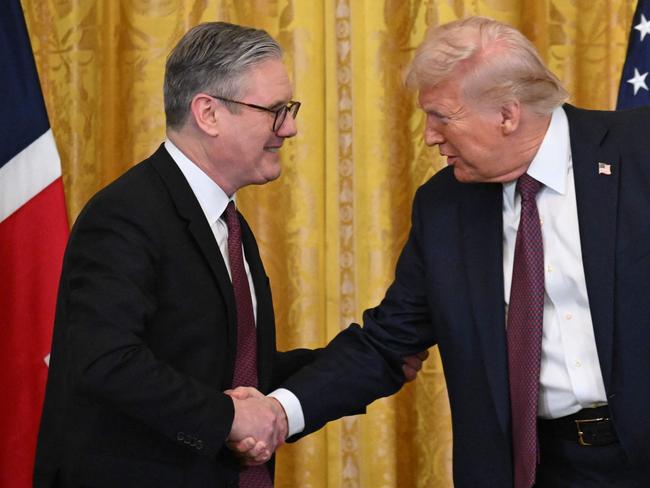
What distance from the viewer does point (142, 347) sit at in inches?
84.4

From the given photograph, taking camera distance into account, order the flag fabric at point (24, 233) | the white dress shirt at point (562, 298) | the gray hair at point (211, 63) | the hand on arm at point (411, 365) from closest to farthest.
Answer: the white dress shirt at point (562, 298)
the gray hair at point (211, 63)
the hand on arm at point (411, 365)
the flag fabric at point (24, 233)

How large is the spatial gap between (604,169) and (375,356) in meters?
0.81

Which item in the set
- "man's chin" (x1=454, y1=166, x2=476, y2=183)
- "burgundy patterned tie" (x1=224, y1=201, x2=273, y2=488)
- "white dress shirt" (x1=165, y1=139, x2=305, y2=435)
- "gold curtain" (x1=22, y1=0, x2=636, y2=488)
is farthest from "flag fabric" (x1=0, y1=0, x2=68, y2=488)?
"man's chin" (x1=454, y1=166, x2=476, y2=183)

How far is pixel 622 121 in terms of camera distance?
8.20ft

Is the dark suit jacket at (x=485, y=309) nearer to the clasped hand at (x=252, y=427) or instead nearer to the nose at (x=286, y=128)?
the clasped hand at (x=252, y=427)

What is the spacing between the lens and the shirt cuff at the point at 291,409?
2652mm

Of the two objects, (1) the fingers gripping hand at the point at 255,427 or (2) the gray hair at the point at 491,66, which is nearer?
(1) the fingers gripping hand at the point at 255,427

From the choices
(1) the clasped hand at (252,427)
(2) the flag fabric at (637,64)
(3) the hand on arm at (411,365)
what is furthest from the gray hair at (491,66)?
(2) the flag fabric at (637,64)

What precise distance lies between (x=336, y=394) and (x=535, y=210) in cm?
75

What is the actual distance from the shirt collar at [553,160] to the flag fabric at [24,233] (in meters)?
1.56

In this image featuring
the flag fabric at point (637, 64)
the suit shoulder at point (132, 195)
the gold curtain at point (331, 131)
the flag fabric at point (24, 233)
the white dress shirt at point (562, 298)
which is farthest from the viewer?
the gold curtain at point (331, 131)

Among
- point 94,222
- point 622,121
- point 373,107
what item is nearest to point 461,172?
point 622,121

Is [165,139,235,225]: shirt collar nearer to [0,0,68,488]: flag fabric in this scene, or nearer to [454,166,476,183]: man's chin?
[454,166,476,183]: man's chin

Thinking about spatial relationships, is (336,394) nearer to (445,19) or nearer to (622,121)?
(622,121)
